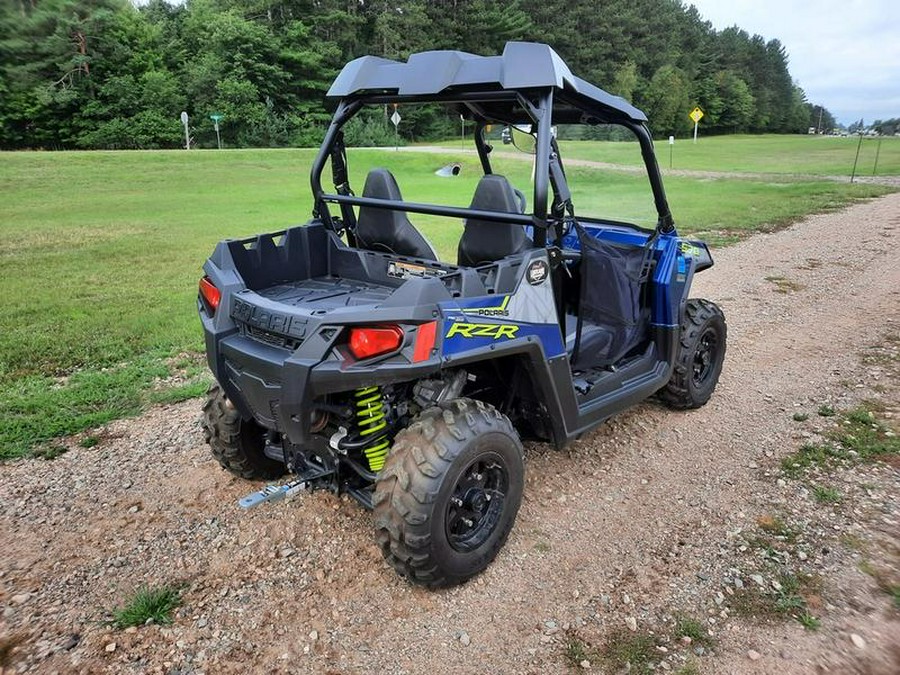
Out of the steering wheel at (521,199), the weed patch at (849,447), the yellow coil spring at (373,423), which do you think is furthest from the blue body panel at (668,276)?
the yellow coil spring at (373,423)

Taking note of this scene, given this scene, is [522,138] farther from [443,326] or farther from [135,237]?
[135,237]

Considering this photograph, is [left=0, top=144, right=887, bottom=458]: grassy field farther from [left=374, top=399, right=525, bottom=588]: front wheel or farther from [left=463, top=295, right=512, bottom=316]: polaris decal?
[left=374, top=399, right=525, bottom=588]: front wheel

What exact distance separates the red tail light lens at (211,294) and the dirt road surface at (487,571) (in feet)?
3.72

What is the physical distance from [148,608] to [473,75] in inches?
112

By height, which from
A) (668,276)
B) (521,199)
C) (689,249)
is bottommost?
(668,276)

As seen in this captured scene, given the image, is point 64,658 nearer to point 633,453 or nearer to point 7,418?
point 7,418

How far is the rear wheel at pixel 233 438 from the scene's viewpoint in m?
3.56

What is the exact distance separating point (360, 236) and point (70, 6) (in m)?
2.45

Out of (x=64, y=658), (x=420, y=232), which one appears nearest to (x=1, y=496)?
(x=64, y=658)

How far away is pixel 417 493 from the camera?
2689 mm

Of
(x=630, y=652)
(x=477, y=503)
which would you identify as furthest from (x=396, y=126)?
(x=630, y=652)

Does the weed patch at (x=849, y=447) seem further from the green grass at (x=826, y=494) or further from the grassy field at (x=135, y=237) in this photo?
the grassy field at (x=135, y=237)

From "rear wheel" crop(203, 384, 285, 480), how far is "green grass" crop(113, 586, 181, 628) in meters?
0.85

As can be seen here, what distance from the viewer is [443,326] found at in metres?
2.67
